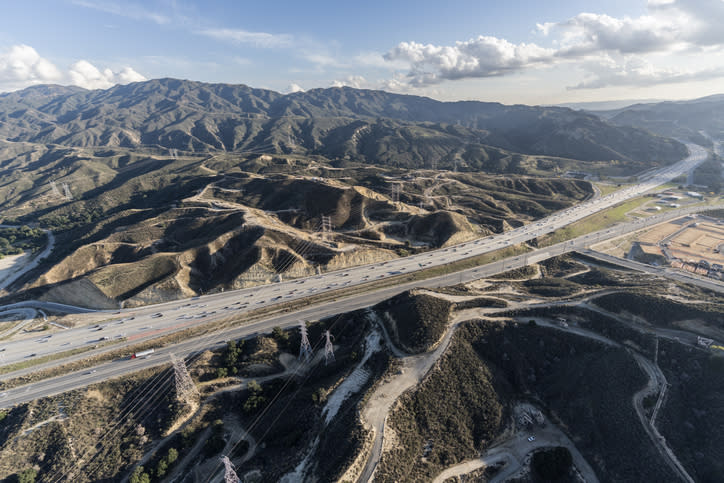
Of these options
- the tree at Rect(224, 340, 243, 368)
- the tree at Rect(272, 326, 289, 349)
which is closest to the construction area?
the tree at Rect(272, 326, 289, 349)

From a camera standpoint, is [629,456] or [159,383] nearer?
[629,456]

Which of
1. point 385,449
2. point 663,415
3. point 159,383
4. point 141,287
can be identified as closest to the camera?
point 385,449

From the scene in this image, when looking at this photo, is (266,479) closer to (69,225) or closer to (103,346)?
(103,346)

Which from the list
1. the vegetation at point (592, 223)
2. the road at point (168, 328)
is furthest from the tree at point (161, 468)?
the vegetation at point (592, 223)

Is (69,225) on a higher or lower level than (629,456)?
lower

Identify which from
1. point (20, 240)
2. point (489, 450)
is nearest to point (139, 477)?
point (489, 450)

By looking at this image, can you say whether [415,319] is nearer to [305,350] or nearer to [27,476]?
[305,350]

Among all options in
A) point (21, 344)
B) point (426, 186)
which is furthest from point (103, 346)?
point (426, 186)

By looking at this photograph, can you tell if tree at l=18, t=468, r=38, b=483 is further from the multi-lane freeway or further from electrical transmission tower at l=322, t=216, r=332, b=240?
electrical transmission tower at l=322, t=216, r=332, b=240
